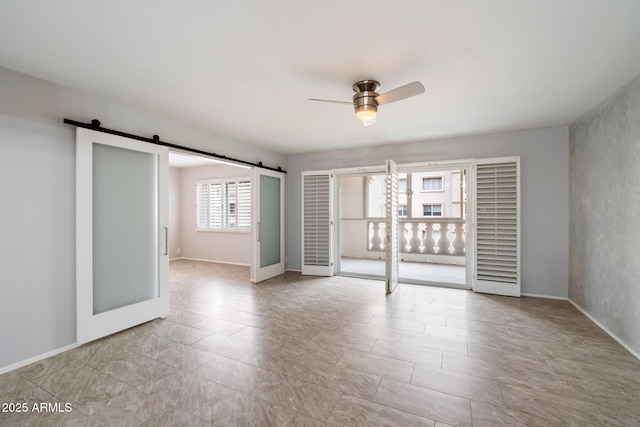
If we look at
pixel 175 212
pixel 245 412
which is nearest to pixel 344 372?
pixel 245 412

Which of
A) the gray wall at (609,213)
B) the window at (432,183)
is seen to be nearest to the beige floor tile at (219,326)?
the gray wall at (609,213)

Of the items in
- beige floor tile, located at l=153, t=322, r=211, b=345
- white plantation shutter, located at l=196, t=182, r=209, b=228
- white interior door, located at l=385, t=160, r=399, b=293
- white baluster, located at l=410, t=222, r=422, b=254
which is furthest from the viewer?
white plantation shutter, located at l=196, t=182, r=209, b=228

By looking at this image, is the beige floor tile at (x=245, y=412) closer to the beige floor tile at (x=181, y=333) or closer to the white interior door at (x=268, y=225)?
the beige floor tile at (x=181, y=333)

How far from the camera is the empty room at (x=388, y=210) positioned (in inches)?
67.4

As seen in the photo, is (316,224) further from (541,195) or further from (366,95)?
(541,195)

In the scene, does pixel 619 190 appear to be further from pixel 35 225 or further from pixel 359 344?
pixel 35 225

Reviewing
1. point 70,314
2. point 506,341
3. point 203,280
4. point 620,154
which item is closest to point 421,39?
point 620,154

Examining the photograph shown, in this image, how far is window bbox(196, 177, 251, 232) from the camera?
6.64m

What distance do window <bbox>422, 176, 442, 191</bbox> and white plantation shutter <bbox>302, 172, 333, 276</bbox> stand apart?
6.14 metres

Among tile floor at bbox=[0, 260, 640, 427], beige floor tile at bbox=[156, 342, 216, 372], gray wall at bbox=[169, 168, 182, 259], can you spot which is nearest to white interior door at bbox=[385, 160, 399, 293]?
tile floor at bbox=[0, 260, 640, 427]

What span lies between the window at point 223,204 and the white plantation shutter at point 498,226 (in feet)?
15.8

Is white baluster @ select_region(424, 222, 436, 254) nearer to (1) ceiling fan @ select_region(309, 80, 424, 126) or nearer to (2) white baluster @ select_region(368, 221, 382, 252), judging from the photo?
(2) white baluster @ select_region(368, 221, 382, 252)

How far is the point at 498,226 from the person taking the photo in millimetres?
4059

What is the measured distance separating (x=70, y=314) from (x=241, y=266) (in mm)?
3971
